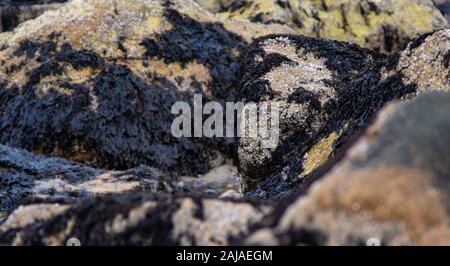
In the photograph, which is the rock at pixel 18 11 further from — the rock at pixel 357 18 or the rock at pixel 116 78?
the rock at pixel 116 78

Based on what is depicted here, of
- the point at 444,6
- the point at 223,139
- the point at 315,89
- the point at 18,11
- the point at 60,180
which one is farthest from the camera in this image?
the point at 444,6

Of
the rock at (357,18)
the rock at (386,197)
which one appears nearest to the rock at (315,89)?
the rock at (386,197)

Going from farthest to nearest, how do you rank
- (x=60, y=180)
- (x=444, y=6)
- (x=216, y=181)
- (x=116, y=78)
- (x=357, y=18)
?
(x=444, y=6) → (x=357, y=18) → (x=116, y=78) → (x=216, y=181) → (x=60, y=180)

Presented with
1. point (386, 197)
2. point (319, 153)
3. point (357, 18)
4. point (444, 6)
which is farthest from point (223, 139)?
point (444, 6)

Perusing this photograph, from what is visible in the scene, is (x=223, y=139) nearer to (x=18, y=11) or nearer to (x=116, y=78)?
(x=116, y=78)

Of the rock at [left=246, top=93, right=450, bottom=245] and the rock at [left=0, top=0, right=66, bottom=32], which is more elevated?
the rock at [left=246, top=93, right=450, bottom=245]

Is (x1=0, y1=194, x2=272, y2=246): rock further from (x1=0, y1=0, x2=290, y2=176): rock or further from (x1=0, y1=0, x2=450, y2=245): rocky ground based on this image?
(x1=0, y1=0, x2=290, y2=176): rock

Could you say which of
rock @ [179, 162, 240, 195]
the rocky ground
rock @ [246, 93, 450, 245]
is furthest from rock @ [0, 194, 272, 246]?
rock @ [179, 162, 240, 195]
